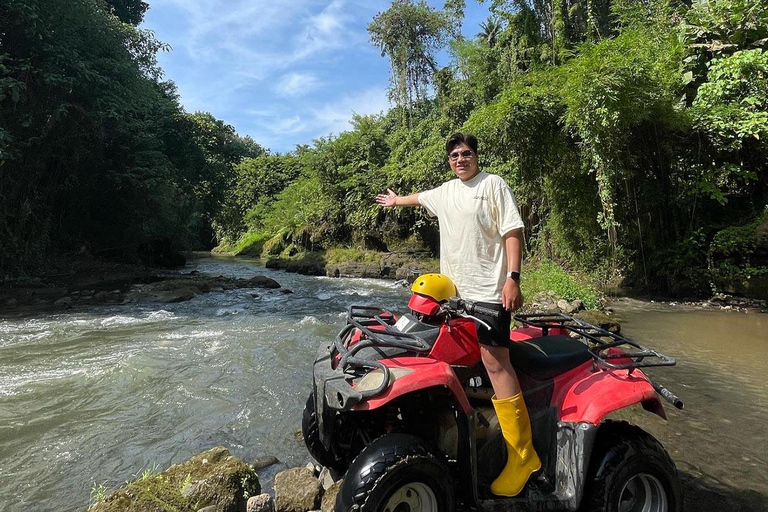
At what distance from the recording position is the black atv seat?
234 centimetres

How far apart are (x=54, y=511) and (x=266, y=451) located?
4.56 feet

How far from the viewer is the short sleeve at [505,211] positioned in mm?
2216

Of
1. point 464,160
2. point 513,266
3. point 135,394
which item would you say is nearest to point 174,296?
point 135,394

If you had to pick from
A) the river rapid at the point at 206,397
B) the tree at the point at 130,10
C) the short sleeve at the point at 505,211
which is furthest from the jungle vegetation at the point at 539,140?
the tree at the point at 130,10

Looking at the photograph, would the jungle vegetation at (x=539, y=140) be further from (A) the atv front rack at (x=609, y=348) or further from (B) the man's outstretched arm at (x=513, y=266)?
(B) the man's outstretched arm at (x=513, y=266)

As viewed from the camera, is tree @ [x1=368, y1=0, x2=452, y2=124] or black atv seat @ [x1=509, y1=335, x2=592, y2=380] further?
tree @ [x1=368, y1=0, x2=452, y2=124]

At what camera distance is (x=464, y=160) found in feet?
7.91

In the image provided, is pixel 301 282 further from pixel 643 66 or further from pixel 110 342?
pixel 643 66

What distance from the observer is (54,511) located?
8.96 feet

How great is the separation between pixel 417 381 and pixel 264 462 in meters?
2.05

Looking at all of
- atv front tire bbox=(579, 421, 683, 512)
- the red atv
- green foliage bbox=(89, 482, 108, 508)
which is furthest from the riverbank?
green foliage bbox=(89, 482, 108, 508)

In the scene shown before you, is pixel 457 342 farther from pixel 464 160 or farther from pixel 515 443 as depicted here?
pixel 464 160

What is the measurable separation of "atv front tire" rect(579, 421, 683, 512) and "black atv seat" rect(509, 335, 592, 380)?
343 mm

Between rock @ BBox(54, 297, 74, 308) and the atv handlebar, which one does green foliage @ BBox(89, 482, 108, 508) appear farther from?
rock @ BBox(54, 297, 74, 308)
